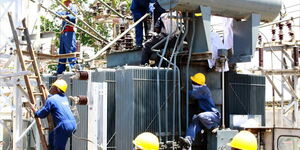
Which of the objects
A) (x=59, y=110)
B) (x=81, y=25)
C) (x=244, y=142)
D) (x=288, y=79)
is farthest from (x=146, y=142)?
(x=81, y=25)

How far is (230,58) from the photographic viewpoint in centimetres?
1225

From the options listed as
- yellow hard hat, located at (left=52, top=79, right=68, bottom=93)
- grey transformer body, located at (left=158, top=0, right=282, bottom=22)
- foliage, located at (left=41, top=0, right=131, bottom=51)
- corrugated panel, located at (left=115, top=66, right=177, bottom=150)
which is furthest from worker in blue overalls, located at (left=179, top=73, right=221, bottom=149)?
foliage, located at (left=41, top=0, right=131, bottom=51)

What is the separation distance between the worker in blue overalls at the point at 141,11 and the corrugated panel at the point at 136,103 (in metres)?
2.11

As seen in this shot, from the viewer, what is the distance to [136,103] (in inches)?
425

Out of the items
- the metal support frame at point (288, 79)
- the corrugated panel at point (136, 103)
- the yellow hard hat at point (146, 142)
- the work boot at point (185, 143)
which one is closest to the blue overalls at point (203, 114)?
the work boot at point (185, 143)

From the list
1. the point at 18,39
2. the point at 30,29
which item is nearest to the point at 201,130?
the point at 18,39

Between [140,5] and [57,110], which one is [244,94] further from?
[57,110]

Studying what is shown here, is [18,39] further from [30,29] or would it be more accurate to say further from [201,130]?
[201,130]

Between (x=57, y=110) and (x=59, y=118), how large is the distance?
0.57ft

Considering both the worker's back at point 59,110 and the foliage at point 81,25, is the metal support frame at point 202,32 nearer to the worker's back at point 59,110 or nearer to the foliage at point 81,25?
the worker's back at point 59,110

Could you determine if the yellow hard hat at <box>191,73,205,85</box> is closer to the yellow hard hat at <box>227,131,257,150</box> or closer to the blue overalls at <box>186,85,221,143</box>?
the blue overalls at <box>186,85,221,143</box>

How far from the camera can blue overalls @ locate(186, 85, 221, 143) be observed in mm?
11039

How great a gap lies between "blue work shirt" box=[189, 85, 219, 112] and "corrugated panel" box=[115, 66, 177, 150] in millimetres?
558

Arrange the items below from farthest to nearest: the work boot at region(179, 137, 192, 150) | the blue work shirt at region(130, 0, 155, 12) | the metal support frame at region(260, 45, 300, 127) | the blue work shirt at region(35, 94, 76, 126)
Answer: the metal support frame at region(260, 45, 300, 127) → the blue work shirt at region(130, 0, 155, 12) → the blue work shirt at region(35, 94, 76, 126) → the work boot at region(179, 137, 192, 150)
